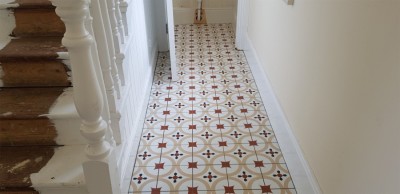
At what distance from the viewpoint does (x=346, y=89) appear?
1515 millimetres

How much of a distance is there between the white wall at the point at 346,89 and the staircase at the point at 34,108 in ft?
3.76

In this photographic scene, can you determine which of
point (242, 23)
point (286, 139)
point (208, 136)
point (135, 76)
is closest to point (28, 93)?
point (135, 76)

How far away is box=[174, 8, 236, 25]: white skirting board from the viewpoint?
462 centimetres

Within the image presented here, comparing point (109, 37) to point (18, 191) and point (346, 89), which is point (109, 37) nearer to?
point (18, 191)

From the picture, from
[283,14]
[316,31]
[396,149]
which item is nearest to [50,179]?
[396,149]

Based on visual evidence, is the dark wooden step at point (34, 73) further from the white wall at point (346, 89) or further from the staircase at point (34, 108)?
the white wall at point (346, 89)

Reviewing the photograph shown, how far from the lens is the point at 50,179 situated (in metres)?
1.49

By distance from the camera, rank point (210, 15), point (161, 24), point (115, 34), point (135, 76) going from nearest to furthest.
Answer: point (115, 34)
point (135, 76)
point (161, 24)
point (210, 15)

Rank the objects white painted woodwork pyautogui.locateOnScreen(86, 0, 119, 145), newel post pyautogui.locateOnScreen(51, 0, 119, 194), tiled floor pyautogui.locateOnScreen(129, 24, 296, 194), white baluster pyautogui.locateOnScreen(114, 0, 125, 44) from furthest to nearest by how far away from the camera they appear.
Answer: tiled floor pyautogui.locateOnScreen(129, 24, 296, 194) < white baluster pyautogui.locateOnScreen(114, 0, 125, 44) < white painted woodwork pyautogui.locateOnScreen(86, 0, 119, 145) < newel post pyautogui.locateOnScreen(51, 0, 119, 194)

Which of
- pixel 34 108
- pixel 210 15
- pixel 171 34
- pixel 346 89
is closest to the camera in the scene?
pixel 346 89

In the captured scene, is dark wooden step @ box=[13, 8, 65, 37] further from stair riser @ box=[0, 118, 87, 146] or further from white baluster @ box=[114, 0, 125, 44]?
stair riser @ box=[0, 118, 87, 146]

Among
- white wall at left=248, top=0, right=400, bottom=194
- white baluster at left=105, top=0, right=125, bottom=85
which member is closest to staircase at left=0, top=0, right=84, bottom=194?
white baluster at left=105, top=0, right=125, bottom=85

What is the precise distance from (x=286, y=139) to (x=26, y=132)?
1.58 metres

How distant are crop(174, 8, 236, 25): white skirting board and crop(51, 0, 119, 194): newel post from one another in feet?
11.2
